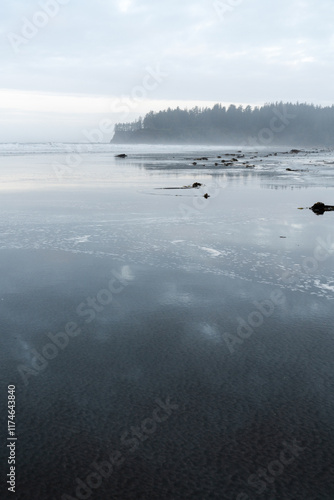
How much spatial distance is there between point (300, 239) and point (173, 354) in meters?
7.83

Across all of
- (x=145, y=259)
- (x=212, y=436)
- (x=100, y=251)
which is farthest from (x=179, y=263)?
(x=212, y=436)

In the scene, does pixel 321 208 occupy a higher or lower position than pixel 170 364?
lower

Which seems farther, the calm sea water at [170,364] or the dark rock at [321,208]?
the dark rock at [321,208]

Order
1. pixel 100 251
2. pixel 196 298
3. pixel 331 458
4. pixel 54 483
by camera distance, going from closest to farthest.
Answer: pixel 54 483 → pixel 331 458 → pixel 196 298 → pixel 100 251

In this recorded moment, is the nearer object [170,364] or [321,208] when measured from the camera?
[170,364]

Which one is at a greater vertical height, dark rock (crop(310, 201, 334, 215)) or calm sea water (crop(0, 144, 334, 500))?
calm sea water (crop(0, 144, 334, 500))

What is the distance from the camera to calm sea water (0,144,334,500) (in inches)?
161

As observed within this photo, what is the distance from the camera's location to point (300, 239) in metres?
12.9

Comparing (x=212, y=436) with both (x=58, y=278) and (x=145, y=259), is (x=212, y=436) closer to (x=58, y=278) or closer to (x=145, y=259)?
(x=58, y=278)

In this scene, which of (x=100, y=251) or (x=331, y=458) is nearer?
(x=331, y=458)

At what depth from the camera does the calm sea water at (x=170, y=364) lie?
4078 millimetres

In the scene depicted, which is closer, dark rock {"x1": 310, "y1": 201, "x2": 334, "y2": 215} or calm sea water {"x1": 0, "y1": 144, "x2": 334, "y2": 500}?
calm sea water {"x1": 0, "y1": 144, "x2": 334, "y2": 500}

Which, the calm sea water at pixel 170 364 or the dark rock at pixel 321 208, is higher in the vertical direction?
the calm sea water at pixel 170 364

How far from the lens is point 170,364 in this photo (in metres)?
5.94
